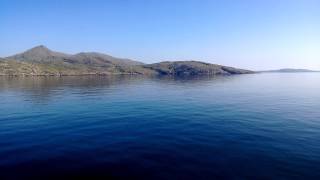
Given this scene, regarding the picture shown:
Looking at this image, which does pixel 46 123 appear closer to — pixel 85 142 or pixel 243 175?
pixel 85 142

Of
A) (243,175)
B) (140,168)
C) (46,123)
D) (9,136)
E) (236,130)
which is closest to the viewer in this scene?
(243,175)

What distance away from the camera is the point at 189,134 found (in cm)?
3697

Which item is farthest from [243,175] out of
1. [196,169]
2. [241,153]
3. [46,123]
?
[46,123]

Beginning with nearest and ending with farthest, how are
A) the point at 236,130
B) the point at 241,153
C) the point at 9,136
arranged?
the point at 241,153
the point at 9,136
the point at 236,130

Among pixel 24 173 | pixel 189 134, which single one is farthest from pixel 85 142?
pixel 189 134

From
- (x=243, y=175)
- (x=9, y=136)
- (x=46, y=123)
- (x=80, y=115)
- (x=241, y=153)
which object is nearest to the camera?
(x=243, y=175)

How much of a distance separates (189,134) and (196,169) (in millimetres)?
12638

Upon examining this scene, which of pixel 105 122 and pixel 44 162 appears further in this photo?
pixel 105 122

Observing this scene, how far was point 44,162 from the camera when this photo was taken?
26.1m

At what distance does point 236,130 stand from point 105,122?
64.9 feet

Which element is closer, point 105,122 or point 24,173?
point 24,173

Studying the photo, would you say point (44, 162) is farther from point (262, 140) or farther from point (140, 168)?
point (262, 140)

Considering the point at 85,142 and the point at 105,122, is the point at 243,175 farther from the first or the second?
the point at 105,122

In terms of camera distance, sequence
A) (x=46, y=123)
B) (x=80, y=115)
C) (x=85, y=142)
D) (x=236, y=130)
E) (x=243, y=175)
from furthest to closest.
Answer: (x=80, y=115), (x=46, y=123), (x=236, y=130), (x=85, y=142), (x=243, y=175)
